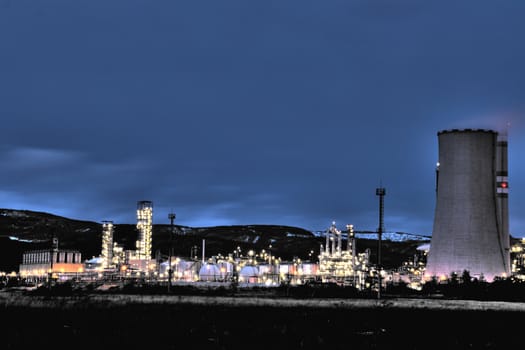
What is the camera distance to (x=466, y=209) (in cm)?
8712

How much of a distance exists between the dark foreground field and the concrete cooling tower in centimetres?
4111

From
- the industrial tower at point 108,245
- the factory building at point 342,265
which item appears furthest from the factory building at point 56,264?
the factory building at point 342,265

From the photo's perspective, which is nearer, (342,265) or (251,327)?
(251,327)

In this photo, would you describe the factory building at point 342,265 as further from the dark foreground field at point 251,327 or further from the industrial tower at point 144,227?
the dark foreground field at point 251,327

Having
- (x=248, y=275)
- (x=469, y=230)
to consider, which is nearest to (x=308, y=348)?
(x=469, y=230)

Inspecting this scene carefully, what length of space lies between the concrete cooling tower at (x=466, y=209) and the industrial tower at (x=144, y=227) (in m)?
49.2

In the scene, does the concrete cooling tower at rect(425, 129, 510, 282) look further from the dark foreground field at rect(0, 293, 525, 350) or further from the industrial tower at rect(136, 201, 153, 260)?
the industrial tower at rect(136, 201, 153, 260)

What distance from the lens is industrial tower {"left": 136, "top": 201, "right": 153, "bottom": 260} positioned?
12056cm

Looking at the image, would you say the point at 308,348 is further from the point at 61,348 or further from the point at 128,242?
the point at 128,242

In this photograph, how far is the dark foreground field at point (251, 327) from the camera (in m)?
25.8

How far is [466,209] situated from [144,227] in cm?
5437

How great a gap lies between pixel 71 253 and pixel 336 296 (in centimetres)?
7083

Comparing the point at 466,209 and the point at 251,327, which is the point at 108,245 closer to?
the point at 466,209

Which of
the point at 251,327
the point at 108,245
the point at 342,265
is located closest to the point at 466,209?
the point at 342,265
